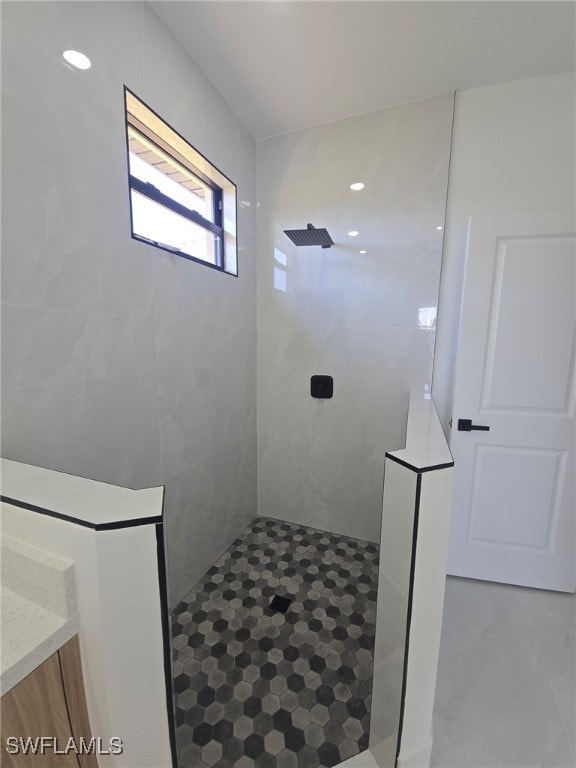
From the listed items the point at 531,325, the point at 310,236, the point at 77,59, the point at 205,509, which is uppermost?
the point at 77,59

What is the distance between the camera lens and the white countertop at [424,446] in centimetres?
79

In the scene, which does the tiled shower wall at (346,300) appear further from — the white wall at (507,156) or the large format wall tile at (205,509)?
the large format wall tile at (205,509)

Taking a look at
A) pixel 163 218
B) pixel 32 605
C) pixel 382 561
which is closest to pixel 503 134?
pixel 163 218

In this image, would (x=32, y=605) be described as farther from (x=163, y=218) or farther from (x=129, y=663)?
(x=163, y=218)

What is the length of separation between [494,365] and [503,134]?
4.27 ft

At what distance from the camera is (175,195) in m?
1.74

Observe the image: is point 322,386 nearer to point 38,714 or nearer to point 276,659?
Answer: point 276,659

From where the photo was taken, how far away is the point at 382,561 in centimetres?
99

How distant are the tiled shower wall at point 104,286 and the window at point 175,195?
70 mm

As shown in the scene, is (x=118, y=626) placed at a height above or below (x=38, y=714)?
above

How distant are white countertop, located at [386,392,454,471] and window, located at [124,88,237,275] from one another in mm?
1366

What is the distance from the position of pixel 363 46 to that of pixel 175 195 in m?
1.15

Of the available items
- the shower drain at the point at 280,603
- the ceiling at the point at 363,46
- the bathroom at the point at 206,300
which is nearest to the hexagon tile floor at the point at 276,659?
the shower drain at the point at 280,603

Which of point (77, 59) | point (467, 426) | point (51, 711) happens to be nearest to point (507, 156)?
point (467, 426)
